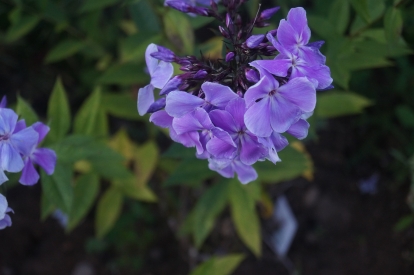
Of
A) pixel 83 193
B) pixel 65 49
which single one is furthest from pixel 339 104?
pixel 65 49

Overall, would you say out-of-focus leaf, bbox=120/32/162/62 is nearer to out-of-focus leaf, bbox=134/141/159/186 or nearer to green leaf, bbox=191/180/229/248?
out-of-focus leaf, bbox=134/141/159/186

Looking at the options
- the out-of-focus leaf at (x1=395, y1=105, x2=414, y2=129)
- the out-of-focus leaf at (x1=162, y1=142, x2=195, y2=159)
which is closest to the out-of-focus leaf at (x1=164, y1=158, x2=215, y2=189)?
the out-of-focus leaf at (x1=162, y1=142, x2=195, y2=159)

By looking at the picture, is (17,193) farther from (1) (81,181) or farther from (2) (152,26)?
(2) (152,26)

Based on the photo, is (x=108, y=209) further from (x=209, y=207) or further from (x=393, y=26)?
(x=393, y=26)

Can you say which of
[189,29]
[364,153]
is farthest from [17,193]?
[364,153]

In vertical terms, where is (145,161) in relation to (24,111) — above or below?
below

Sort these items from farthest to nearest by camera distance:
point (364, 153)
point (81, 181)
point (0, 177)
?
1. point (364, 153)
2. point (81, 181)
3. point (0, 177)

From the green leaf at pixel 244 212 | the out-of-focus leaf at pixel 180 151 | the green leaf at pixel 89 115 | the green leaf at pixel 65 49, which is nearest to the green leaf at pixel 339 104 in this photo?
the green leaf at pixel 244 212
